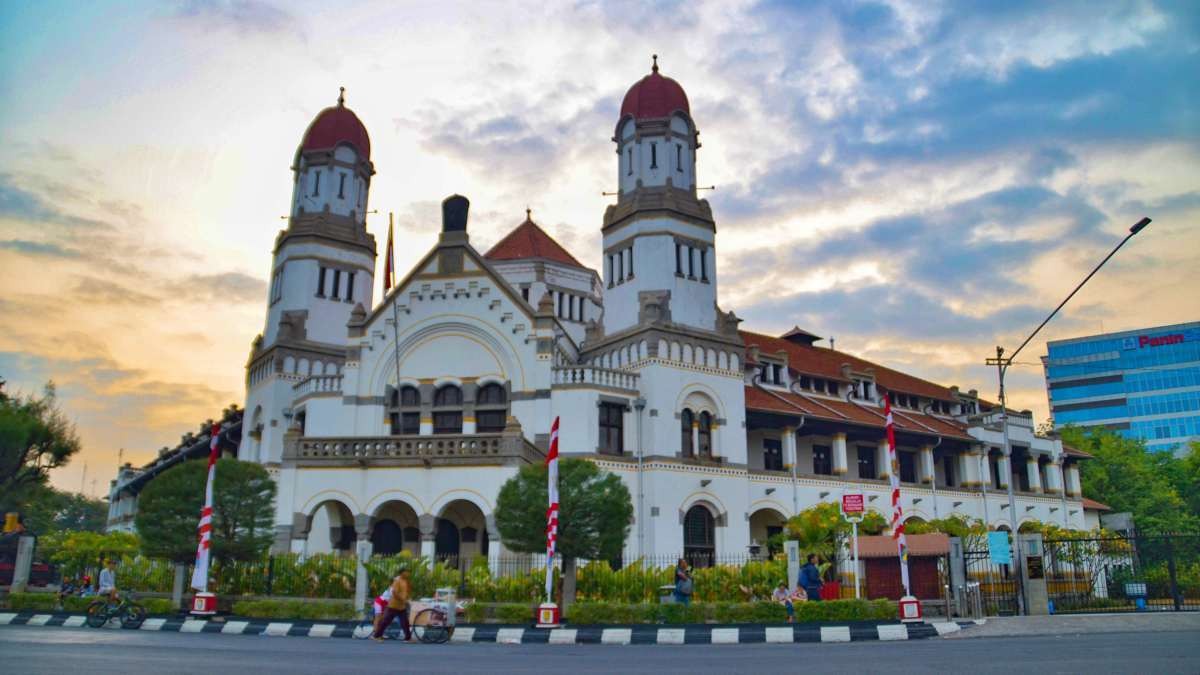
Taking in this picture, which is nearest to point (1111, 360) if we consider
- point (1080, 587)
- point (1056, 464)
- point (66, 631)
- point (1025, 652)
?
point (1056, 464)

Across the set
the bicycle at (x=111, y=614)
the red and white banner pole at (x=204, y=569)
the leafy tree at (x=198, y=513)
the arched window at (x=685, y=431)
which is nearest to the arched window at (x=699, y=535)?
the arched window at (x=685, y=431)

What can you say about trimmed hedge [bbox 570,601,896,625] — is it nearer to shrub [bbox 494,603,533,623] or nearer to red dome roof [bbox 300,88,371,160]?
shrub [bbox 494,603,533,623]

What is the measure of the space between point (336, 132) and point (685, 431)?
22463mm

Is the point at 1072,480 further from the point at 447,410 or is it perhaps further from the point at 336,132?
the point at 336,132

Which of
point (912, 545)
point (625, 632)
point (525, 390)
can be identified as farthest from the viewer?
point (525, 390)

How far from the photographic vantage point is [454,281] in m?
37.0

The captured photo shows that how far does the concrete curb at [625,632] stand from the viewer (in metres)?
19.3

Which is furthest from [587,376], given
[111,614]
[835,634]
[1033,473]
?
[1033,473]

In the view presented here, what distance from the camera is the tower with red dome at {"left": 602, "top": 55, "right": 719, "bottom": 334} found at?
37750 mm

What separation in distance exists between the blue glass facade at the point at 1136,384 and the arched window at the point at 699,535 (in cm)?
8221

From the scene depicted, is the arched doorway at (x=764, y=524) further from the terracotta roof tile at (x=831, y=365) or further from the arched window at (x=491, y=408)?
the arched window at (x=491, y=408)

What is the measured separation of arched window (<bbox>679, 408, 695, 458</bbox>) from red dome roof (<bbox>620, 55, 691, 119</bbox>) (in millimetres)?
13296

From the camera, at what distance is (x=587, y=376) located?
3509 cm

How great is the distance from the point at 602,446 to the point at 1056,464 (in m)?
32.3
